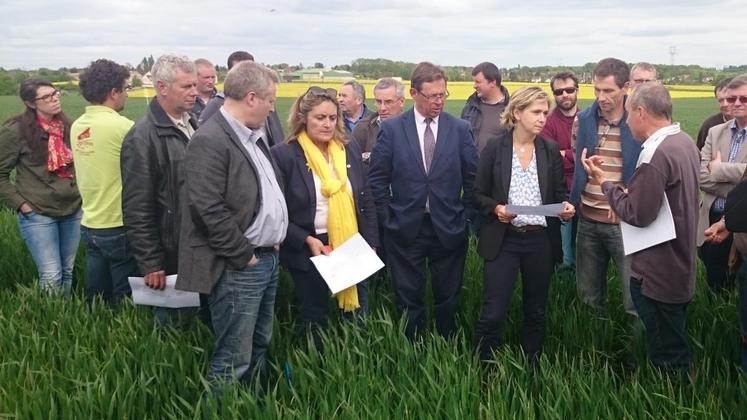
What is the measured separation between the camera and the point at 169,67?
11.0ft

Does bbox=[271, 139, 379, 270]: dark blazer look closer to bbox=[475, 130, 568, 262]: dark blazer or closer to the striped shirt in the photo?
bbox=[475, 130, 568, 262]: dark blazer

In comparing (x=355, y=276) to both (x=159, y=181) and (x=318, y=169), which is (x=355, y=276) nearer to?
(x=318, y=169)

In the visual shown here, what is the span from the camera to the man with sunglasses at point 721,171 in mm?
4141

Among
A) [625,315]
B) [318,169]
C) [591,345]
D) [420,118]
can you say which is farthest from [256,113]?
[625,315]

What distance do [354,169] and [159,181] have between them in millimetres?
1122

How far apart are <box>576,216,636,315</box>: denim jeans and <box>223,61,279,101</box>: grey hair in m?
2.41

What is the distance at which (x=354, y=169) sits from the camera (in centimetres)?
380

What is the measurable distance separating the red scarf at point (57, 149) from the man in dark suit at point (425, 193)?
94.6 inches

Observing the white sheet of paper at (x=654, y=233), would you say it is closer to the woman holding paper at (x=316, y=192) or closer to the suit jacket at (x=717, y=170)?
the suit jacket at (x=717, y=170)

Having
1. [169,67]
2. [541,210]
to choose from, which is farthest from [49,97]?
[541,210]

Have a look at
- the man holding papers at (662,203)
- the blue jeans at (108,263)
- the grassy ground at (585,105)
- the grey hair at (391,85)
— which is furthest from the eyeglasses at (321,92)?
the grassy ground at (585,105)

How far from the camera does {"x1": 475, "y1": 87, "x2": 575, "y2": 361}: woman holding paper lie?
374 cm

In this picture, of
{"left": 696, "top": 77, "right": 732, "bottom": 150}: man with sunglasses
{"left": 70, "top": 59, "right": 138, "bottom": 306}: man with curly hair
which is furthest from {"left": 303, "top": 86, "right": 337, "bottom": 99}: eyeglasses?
{"left": 696, "top": 77, "right": 732, "bottom": 150}: man with sunglasses

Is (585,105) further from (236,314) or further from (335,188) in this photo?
(236,314)
